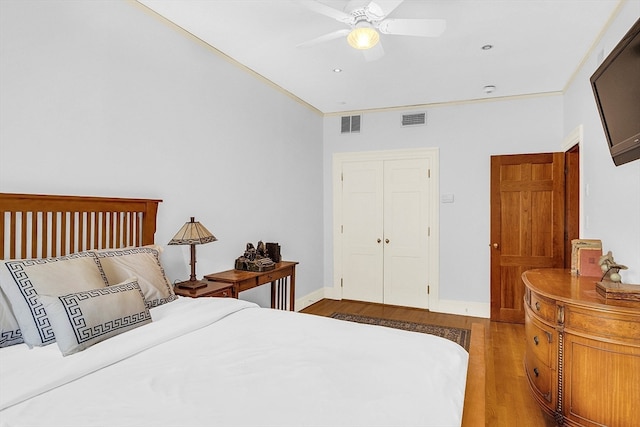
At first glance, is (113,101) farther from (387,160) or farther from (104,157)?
(387,160)

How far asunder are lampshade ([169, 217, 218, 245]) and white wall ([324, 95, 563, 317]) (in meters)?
3.23

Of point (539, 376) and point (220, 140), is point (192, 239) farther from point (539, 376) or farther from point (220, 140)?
point (539, 376)

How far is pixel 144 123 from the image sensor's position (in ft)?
8.84

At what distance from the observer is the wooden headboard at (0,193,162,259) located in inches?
75.9

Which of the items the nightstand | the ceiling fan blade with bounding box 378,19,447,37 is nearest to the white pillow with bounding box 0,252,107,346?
the nightstand

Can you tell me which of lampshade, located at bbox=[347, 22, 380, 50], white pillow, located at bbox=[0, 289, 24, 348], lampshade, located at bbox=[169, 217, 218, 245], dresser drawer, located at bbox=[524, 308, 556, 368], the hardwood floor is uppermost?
lampshade, located at bbox=[347, 22, 380, 50]

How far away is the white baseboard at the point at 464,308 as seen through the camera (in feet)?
15.4

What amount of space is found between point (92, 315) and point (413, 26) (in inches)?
95.2

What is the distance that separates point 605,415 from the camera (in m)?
2.00

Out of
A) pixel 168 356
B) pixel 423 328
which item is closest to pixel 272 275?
pixel 423 328

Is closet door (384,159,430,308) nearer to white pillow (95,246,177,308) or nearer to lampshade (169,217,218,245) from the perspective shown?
lampshade (169,217,218,245)

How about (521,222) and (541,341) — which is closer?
(541,341)

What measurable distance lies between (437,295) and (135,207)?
3.88 m

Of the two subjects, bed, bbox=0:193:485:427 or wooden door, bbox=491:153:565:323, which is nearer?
bed, bbox=0:193:485:427
